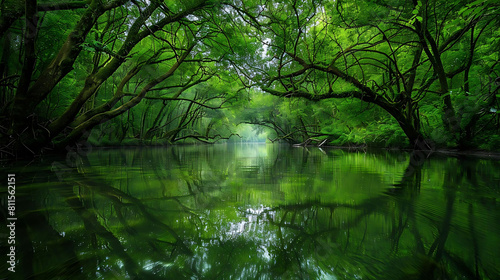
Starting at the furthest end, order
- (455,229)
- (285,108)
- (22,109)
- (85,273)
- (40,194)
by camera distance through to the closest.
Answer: (285,108), (22,109), (40,194), (455,229), (85,273)

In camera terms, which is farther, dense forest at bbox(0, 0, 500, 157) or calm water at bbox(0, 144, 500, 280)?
dense forest at bbox(0, 0, 500, 157)

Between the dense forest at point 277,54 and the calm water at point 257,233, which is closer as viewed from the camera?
the calm water at point 257,233

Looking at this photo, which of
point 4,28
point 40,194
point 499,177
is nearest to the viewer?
point 40,194

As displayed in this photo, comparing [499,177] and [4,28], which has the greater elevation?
[4,28]

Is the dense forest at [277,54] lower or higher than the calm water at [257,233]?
higher

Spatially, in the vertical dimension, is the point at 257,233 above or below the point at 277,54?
below

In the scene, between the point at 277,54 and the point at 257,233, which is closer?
the point at 257,233

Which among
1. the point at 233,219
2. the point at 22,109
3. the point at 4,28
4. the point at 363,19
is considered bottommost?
the point at 233,219

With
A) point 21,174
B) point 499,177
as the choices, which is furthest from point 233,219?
point 499,177

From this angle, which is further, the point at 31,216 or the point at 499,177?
the point at 499,177

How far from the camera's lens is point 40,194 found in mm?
2402

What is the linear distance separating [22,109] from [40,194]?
411 centimetres

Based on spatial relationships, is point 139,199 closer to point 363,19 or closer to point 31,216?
point 31,216

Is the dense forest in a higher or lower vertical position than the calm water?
higher
